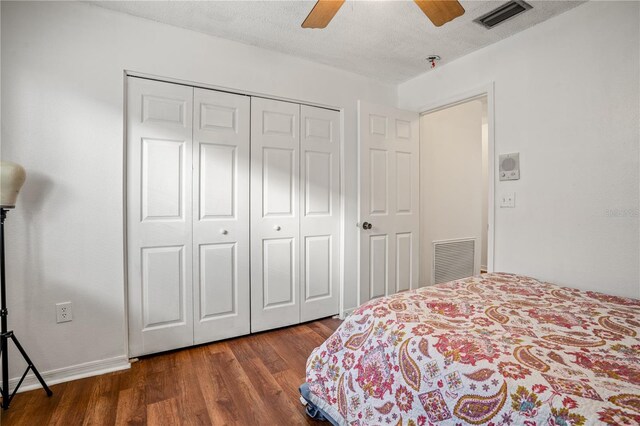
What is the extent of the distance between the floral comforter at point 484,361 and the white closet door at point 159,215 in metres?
1.25

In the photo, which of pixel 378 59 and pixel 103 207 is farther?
pixel 378 59

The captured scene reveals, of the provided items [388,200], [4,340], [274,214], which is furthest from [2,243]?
[388,200]

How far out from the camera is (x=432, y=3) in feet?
4.85

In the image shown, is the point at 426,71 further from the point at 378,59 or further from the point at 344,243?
the point at 344,243

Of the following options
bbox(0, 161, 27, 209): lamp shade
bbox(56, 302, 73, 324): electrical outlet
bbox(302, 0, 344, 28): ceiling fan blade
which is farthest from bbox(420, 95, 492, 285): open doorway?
bbox(0, 161, 27, 209): lamp shade

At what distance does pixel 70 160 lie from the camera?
1.97 m

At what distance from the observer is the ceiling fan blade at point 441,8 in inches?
57.7

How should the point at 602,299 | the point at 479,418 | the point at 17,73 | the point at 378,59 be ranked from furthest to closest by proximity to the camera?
1. the point at 378,59
2. the point at 17,73
3. the point at 602,299
4. the point at 479,418

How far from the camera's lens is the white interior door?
293cm

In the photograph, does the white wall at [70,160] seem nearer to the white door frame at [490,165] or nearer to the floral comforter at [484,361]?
the floral comforter at [484,361]

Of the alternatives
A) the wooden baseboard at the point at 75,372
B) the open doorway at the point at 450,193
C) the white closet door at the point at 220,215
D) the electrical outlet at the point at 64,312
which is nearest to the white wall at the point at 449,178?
the open doorway at the point at 450,193

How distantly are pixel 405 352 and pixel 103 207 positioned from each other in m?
2.00

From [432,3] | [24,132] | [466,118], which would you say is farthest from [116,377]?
[466,118]

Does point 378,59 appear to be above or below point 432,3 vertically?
above
